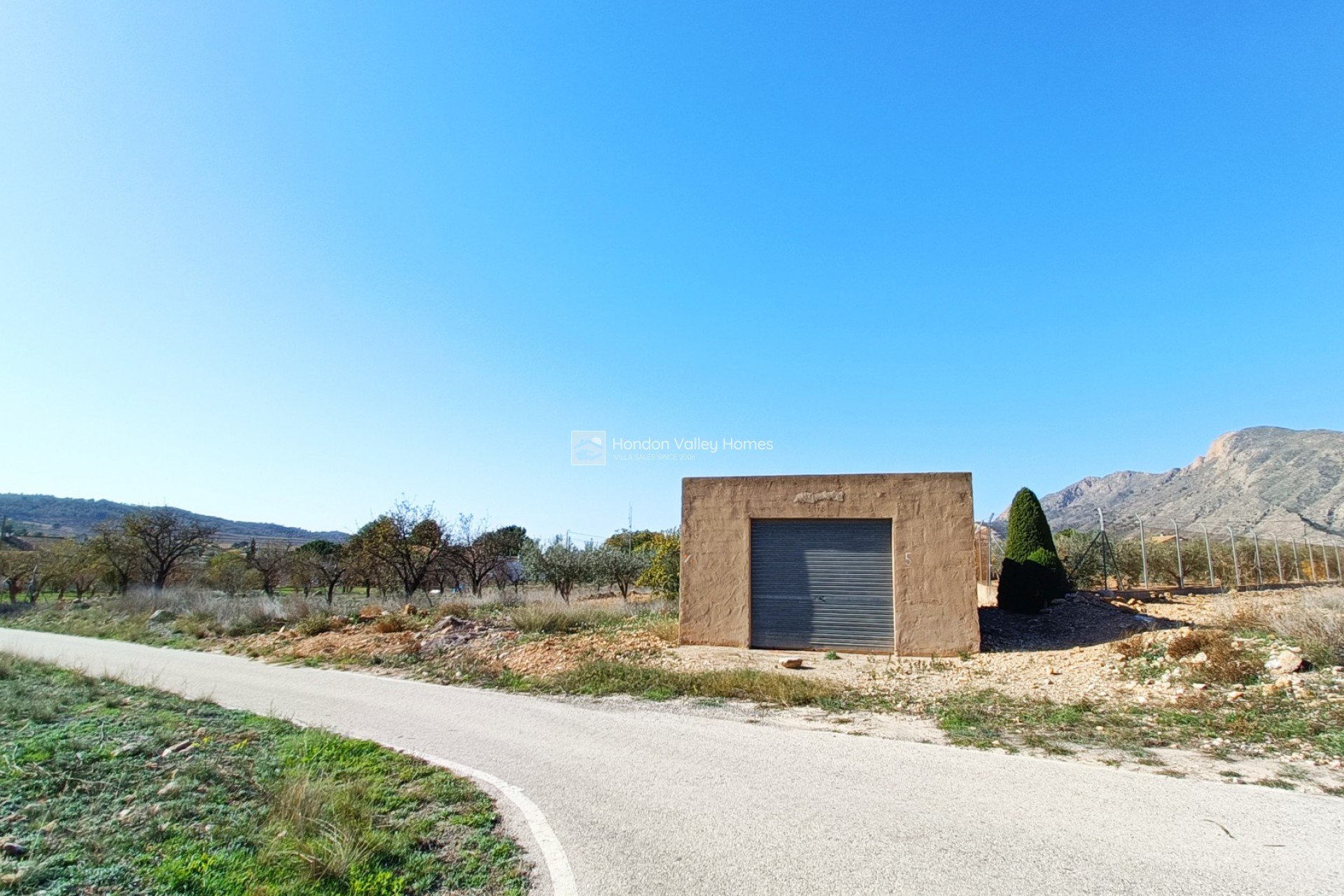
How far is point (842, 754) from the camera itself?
6961 mm

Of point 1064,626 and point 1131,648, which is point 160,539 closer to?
point 1064,626

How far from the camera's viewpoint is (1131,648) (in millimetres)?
12000

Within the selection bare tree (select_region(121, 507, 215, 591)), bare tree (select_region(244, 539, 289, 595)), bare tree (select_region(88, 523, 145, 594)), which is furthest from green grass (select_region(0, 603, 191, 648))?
bare tree (select_region(244, 539, 289, 595))

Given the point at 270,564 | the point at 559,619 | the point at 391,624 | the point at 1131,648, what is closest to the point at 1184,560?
the point at 1131,648

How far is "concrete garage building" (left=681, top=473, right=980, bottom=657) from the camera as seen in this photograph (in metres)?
14.0

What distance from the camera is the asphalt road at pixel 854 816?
4.18 m

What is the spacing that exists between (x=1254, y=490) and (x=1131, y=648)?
207 feet

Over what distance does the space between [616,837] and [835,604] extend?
1048cm

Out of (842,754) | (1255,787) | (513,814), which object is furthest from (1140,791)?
(513,814)

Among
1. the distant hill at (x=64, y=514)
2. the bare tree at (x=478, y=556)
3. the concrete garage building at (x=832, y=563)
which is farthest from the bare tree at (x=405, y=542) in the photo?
the distant hill at (x=64, y=514)

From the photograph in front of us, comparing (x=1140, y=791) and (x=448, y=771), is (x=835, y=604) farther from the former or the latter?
(x=448, y=771)

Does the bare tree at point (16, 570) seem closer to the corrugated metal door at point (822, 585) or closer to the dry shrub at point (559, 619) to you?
the dry shrub at point (559, 619)

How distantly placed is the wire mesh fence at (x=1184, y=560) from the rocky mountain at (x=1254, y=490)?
170 centimetres

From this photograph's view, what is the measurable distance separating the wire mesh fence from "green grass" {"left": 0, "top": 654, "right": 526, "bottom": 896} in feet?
66.4
